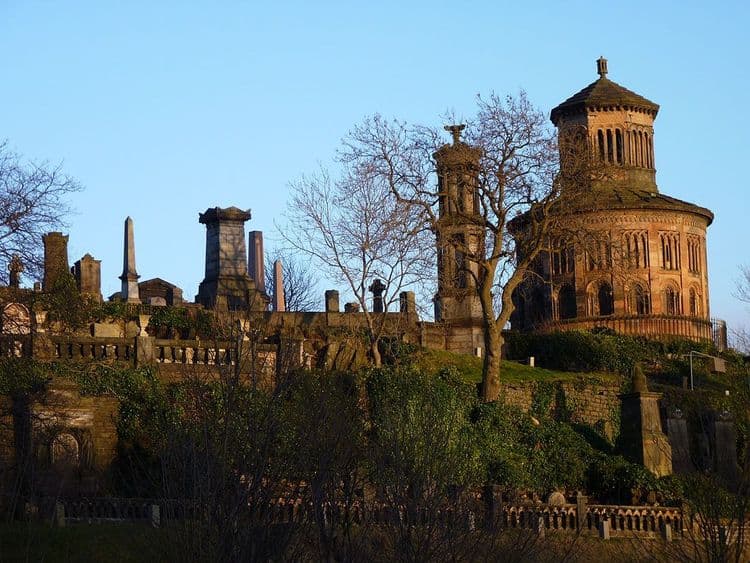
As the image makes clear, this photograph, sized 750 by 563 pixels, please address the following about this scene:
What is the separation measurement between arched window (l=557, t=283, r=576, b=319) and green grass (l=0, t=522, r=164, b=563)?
48978mm

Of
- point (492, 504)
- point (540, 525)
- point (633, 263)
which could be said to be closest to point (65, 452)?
point (492, 504)

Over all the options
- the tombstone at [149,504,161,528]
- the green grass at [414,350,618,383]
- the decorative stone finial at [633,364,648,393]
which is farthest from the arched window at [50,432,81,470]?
the decorative stone finial at [633,364,648,393]

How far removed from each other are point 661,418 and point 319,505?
75.4 feet

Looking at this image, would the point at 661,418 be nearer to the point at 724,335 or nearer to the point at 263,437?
the point at 263,437

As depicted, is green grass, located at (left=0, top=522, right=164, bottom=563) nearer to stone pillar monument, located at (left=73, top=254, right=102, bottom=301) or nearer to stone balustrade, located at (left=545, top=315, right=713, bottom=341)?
stone pillar monument, located at (left=73, top=254, right=102, bottom=301)

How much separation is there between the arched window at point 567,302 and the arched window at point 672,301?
4179 mm

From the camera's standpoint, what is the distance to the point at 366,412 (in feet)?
139

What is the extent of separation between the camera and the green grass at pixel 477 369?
4931cm

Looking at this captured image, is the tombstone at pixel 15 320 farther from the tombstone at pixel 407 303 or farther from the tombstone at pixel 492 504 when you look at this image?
the tombstone at pixel 407 303

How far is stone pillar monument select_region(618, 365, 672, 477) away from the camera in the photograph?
45.5 metres

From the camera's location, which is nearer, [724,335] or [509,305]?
[509,305]

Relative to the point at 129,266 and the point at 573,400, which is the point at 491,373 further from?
the point at 129,266

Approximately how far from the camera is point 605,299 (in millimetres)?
78250

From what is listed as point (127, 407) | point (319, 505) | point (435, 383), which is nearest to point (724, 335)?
point (435, 383)
